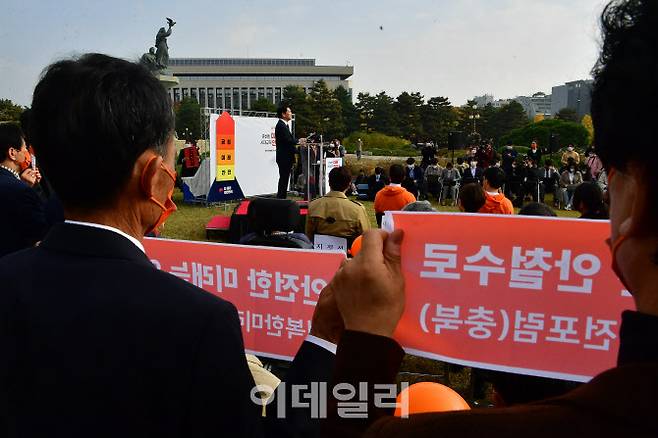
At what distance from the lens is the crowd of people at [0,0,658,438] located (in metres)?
0.67

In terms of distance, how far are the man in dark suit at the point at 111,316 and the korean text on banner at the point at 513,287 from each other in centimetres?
64

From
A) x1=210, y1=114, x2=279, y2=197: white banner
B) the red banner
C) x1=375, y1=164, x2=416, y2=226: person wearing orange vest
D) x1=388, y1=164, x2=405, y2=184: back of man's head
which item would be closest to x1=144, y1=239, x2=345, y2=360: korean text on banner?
the red banner

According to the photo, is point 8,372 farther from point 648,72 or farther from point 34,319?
point 648,72

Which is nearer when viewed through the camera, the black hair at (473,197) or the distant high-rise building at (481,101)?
the black hair at (473,197)

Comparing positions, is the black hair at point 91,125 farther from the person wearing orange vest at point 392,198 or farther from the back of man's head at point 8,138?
the person wearing orange vest at point 392,198

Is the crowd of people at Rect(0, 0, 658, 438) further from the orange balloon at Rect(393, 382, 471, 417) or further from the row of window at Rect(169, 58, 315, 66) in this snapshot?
the row of window at Rect(169, 58, 315, 66)

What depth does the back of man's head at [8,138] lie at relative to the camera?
3.69 meters

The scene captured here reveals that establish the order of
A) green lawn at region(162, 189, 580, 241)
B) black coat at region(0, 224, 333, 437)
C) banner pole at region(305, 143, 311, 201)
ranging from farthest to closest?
banner pole at region(305, 143, 311, 201), green lawn at region(162, 189, 580, 241), black coat at region(0, 224, 333, 437)

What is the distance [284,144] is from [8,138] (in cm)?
835

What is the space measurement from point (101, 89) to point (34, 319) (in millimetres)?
484

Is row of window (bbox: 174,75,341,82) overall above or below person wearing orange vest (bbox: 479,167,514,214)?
above

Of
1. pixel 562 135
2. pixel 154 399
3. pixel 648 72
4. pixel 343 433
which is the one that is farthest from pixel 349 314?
pixel 562 135

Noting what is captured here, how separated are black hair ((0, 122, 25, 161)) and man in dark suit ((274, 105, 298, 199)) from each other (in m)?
7.75

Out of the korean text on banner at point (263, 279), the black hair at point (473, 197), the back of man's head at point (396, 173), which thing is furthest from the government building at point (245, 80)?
the korean text on banner at point (263, 279)
